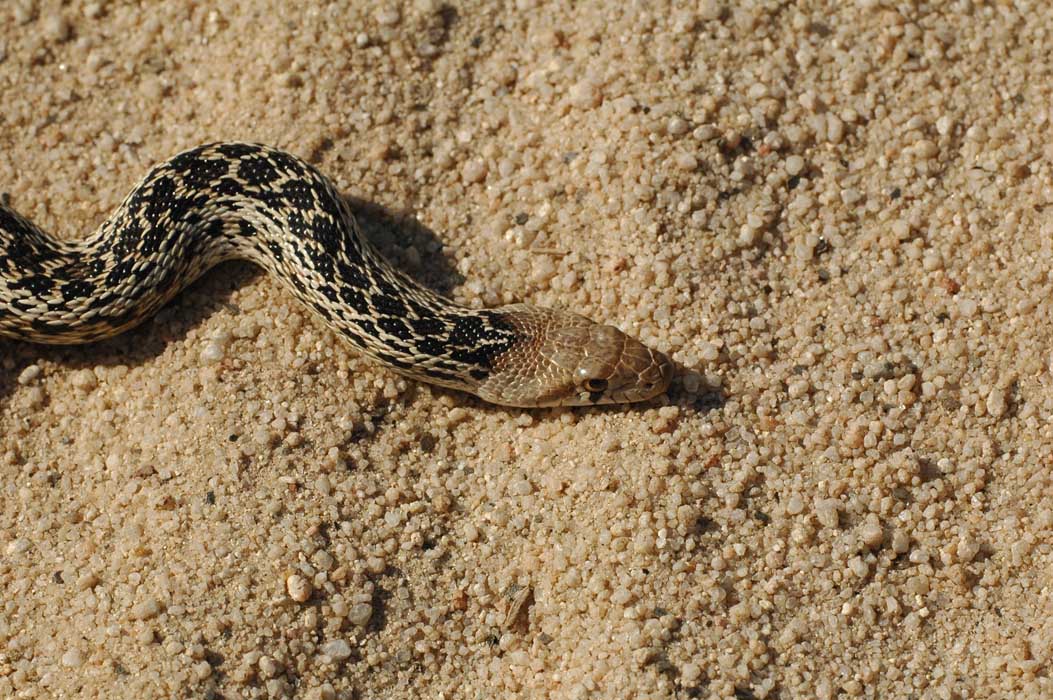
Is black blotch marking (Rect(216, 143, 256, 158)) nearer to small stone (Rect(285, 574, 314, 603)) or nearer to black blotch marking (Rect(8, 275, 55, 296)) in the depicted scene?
black blotch marking (Rect(8, 275, 55, 296))

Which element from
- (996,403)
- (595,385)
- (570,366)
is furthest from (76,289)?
(996,403)

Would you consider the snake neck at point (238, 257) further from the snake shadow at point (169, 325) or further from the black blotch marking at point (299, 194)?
the snake shadow at point (169, 325)

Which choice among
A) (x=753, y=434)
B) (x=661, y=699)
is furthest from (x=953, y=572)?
(x=661, y=699)

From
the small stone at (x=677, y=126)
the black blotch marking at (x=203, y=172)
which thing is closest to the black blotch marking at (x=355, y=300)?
the black blotch marking at (x=203, y=172)

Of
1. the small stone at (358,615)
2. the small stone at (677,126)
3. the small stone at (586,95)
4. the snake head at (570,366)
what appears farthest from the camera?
the small stone at (586,95)

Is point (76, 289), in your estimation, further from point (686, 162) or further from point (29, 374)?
point (686, 162)

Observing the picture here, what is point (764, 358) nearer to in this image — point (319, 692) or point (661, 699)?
point (661, 699)
